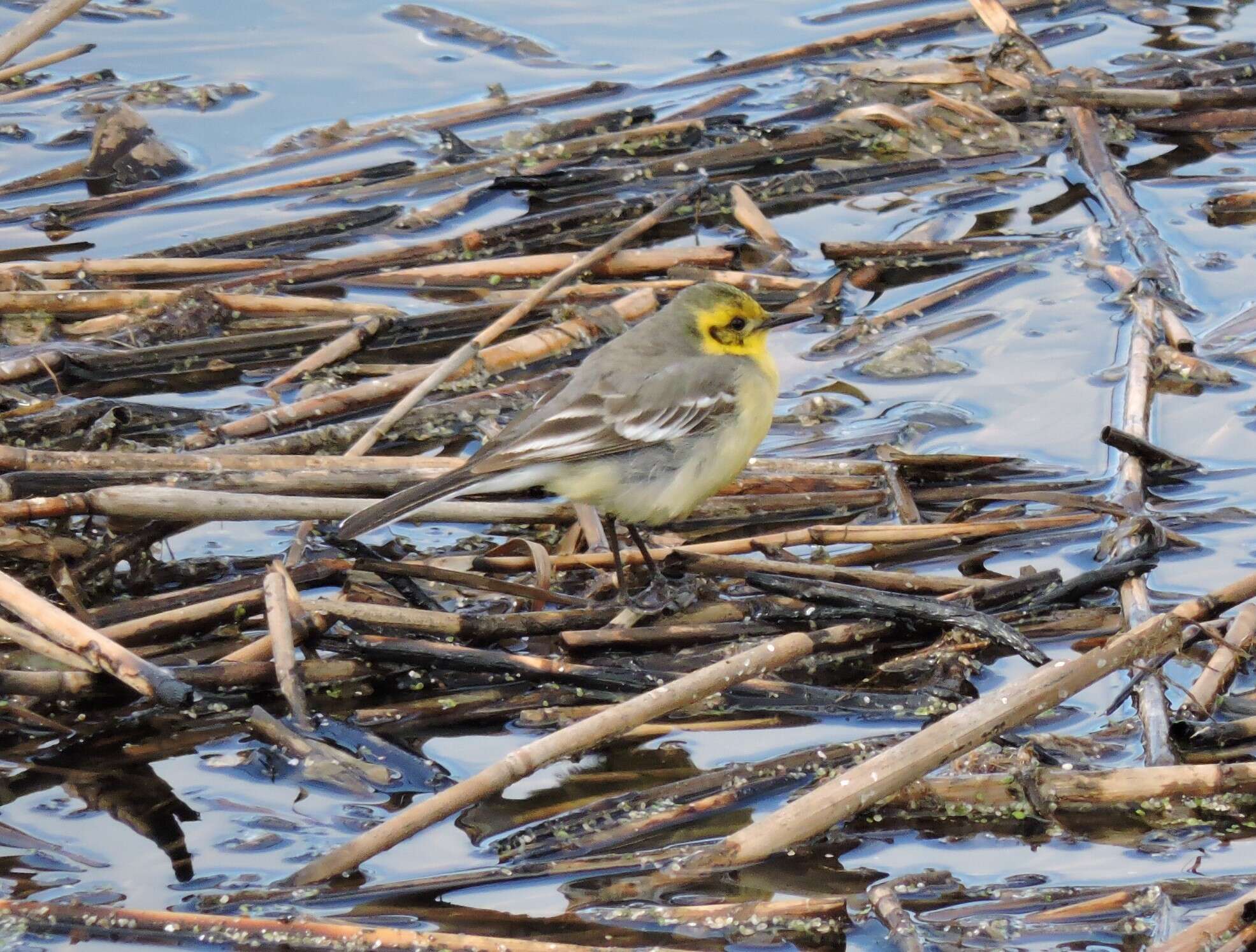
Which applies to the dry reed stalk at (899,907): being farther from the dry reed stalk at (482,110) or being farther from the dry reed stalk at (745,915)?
the dry reed stalk at (482,110)

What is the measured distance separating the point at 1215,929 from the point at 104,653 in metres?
3.16

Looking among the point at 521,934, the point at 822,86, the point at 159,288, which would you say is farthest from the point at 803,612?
the point at 822,86

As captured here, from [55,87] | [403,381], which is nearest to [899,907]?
[403,381]

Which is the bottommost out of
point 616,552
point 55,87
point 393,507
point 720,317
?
point 616,552

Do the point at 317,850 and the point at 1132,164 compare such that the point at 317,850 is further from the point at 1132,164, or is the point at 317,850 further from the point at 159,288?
the point at 1132,164

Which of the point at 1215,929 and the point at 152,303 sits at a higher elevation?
the point at 152,303

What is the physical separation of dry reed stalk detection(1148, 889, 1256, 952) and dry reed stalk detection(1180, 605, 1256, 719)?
1.10 m

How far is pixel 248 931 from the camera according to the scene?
4.10 m

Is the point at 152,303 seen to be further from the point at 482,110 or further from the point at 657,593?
the point at 657,593

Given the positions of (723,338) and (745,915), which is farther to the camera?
(723,338)

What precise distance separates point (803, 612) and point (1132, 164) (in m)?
5.04

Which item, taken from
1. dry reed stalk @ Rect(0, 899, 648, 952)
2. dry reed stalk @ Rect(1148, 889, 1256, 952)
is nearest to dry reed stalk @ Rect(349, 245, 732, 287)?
dry reed stalk @ Rect(0, 899, 648, 952)

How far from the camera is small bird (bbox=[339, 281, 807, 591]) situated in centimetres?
606

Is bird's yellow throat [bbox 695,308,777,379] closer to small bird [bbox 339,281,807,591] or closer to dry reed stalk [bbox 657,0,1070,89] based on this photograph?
small bird [bbox 339,281,807,591]
